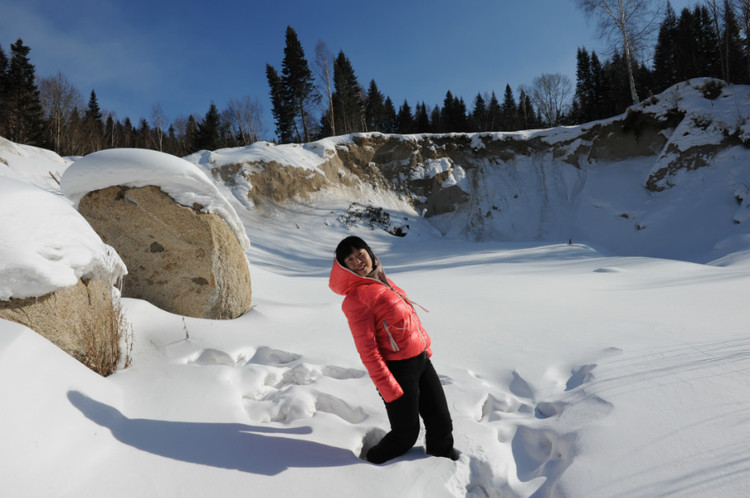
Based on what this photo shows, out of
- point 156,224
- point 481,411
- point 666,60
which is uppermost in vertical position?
point 666,60

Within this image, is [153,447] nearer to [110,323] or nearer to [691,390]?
[110,323]

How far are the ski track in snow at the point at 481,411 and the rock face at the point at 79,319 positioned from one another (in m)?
0.64

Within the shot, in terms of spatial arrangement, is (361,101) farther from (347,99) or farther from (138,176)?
(138,176)

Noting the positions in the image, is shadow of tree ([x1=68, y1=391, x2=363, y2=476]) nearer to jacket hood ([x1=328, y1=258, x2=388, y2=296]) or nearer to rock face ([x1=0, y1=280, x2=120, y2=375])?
rock face ([x1=0, y1=280, x2=120, y2=375])

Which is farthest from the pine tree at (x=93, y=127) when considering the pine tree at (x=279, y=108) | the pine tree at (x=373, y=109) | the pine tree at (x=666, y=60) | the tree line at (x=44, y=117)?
the pine tree at (x=666, y=60)

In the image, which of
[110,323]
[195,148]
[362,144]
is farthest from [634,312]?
[195,148]

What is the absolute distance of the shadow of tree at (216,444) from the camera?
6.33 feet

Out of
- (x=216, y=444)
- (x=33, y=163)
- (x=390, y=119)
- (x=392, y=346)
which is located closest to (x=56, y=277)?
(x=216, y=444)

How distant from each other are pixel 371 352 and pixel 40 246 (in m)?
2.23

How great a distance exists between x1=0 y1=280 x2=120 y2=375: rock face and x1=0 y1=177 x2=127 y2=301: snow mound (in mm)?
84

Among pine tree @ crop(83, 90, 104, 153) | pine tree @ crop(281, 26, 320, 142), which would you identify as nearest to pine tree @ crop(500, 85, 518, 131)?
pine tree @ crop(281, 26, 320, 142)

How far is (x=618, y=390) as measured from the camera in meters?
2.48

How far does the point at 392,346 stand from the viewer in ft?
6.89

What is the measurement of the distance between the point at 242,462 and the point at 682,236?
1728 centimetres
